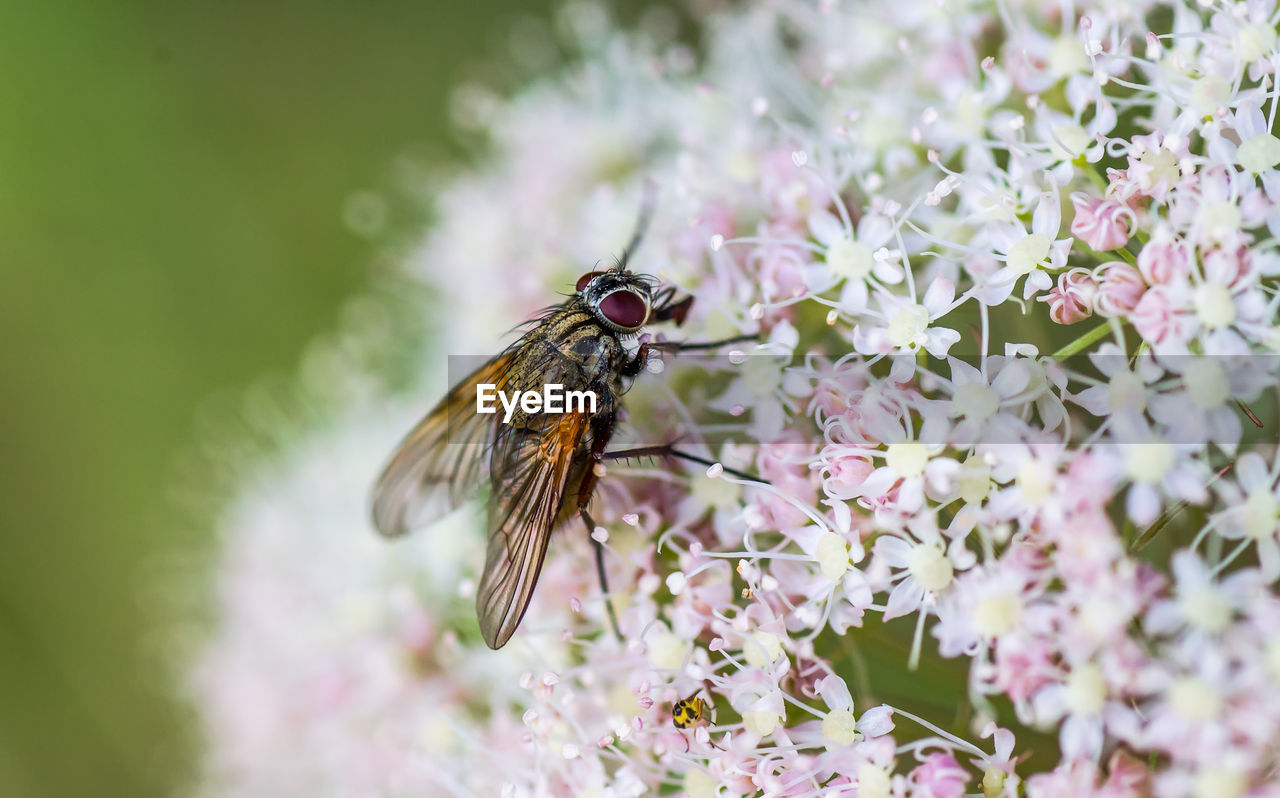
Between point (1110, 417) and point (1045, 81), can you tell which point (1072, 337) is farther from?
point (1045, 81)

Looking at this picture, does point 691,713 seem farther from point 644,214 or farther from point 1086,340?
point 644,214

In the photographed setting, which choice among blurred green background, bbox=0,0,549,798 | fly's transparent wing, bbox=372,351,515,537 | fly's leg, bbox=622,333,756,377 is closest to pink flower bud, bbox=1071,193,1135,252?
fly's leg, bbox=622,333,756,377

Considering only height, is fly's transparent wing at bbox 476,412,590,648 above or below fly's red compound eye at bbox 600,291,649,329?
below

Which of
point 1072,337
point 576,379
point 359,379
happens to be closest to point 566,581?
point 576,379

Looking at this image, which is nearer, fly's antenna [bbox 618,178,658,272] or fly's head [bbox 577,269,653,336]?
fly's head [bbox 577,269,653,336]

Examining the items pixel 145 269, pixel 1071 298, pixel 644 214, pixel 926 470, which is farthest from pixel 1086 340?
pixel 145 269
